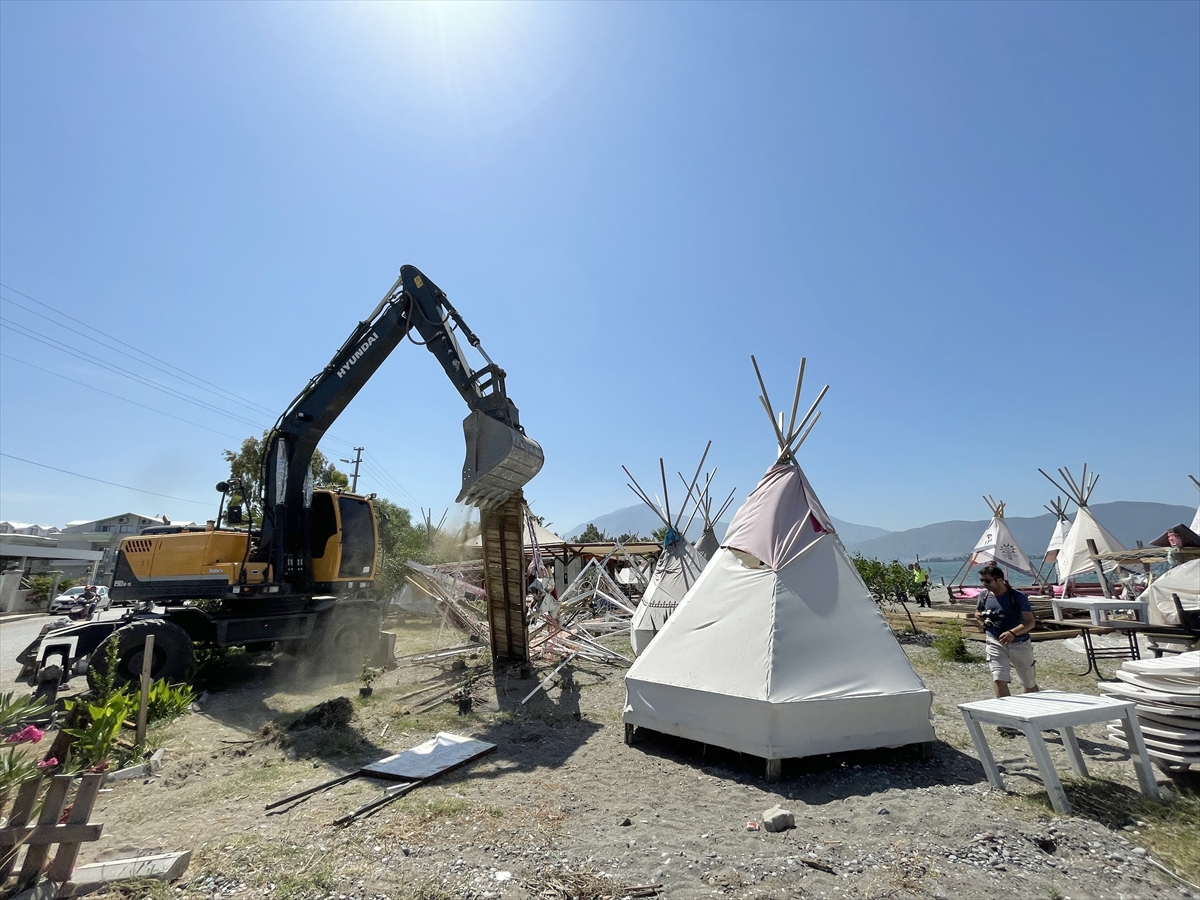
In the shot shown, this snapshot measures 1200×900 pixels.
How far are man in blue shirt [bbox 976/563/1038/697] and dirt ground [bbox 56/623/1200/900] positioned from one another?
0.71 m

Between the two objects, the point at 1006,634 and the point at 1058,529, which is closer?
the point at 1006,634

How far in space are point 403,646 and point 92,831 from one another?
11.2 metres

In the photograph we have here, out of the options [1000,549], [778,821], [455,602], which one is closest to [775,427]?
[778,821]

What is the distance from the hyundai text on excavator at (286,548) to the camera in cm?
806

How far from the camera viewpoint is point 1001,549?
17.8 meters

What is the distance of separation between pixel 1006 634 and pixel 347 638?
32.7ft

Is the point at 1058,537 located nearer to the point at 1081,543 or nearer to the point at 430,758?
the point at 1081,543

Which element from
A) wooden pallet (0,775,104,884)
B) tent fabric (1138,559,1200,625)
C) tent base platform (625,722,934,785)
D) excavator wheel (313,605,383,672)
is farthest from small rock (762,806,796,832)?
tent fabric (1138,559,1200,625)

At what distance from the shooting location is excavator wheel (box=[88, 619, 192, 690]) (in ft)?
26.2

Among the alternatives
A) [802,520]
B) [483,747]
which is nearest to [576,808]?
[483,747]

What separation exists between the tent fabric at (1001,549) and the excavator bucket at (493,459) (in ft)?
51.8

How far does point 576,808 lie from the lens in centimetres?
453

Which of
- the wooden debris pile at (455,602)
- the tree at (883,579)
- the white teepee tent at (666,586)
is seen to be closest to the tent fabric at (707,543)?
the white teepee tent at (666,586)

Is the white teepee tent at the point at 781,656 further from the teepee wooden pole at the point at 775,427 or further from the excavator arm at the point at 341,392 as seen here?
the excavator arm at the point at 341,392
